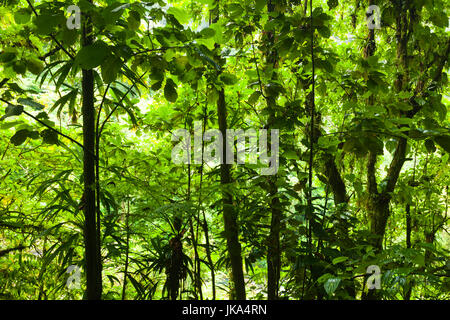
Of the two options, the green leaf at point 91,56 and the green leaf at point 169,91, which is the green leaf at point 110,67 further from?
the green leaf at point 169,91

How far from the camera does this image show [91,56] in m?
0.60

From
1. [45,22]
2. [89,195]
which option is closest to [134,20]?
[45,22]

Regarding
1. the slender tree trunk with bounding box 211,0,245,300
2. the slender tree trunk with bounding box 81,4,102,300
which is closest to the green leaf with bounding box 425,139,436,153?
the slender tree trunk with bounding box 211,0,245,300

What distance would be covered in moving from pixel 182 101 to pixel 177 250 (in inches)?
33.7

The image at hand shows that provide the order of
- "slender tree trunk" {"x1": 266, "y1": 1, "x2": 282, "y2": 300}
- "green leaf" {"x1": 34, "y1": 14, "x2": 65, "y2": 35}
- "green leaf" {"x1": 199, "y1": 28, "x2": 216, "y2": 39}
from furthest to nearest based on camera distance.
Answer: "slender tree trunk" {"x1": 266, "y1": 1, "x2": 282, "y2": 300} → "green leaf" {"x1": 199, "y1": 28, "x2": 216, "y2": 39} → "green leaf" {"x1": 34, "y1": 14, "x2": 65, "y2": 35}

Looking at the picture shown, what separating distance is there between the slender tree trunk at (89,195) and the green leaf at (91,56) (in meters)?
0.29

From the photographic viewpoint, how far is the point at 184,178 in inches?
74.1

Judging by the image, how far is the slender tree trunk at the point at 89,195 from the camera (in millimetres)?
865

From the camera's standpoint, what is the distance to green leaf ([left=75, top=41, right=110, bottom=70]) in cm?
60

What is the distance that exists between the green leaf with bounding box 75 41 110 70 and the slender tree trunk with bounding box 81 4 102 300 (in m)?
0.29

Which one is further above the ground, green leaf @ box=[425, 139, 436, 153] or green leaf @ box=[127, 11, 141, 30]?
green leaf @ box=[127, 11, 141, 30]

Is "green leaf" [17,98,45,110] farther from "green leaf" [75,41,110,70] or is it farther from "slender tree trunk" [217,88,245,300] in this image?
"slender tree trunk" [217,88,245,300]

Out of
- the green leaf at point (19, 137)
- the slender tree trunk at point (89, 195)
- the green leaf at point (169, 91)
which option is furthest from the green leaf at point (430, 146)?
the green leaf at point (19, 137)
